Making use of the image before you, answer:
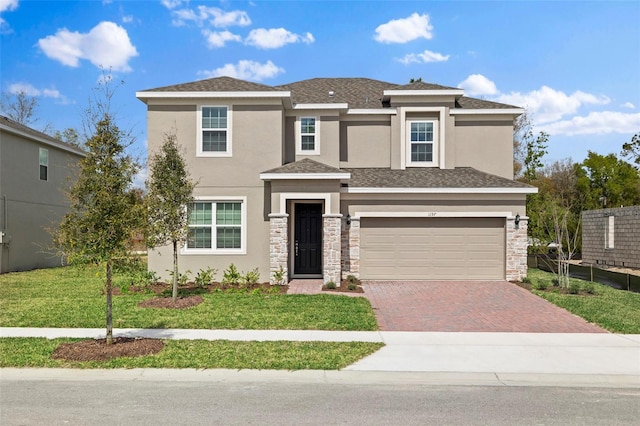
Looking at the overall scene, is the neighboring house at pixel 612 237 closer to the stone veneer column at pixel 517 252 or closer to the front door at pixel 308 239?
the stone veneer column at pixel 517 252

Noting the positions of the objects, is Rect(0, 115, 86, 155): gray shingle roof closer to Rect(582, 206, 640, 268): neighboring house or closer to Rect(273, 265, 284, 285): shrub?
Rect(273, 265, 284, 285): shrub

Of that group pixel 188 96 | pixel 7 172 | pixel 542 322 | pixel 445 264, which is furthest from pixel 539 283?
pixel 7 172

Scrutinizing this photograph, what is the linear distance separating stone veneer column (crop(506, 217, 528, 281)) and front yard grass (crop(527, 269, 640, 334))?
124 centimetres

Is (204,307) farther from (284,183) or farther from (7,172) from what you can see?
(7,172)

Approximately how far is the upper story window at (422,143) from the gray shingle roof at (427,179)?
41 cm

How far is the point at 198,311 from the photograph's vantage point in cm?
1117

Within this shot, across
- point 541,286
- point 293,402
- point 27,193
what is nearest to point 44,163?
point 27,193

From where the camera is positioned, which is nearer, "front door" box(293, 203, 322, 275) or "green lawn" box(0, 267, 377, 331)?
"green lawn" box(0, 267, 377, 331)

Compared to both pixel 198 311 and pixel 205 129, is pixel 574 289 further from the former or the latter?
pixel 205 129

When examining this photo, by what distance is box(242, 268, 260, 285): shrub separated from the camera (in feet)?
49.2

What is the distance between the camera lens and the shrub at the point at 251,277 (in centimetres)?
1499

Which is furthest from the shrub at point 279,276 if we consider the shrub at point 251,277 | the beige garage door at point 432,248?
the beige garage door at point 432,248

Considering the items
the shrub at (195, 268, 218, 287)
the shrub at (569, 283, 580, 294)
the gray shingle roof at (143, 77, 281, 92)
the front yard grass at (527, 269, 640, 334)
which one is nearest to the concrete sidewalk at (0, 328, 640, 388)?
the front yard grass at (527, 269, 640, 334)

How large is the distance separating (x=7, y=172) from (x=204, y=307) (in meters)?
13.2
